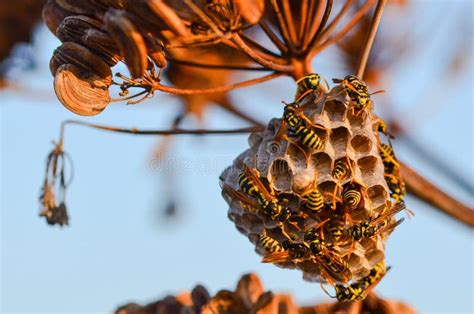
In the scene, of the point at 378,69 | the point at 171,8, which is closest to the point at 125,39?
the point at 171,8

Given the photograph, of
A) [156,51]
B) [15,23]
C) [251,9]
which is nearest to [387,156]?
[251,9]

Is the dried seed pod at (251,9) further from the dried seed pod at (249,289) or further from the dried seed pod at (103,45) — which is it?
the dried seed pod at (249,289)

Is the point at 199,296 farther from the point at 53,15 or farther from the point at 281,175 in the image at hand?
the point at 53,15

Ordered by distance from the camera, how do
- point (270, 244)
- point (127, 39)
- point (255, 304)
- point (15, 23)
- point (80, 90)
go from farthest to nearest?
point (15, 23) → point (255, 304) → point (270, 244) → point (80, 90) → point (127, 39)

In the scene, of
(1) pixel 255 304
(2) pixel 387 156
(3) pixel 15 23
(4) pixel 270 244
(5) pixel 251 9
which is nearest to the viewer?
(5) pixel 251 9

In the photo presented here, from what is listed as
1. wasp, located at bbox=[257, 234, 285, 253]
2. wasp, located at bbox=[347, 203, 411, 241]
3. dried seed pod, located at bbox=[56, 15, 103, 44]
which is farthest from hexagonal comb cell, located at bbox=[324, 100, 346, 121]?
dried seed pod, located at bbox=[56, 15, 103, 44]

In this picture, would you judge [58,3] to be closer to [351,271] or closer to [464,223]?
[351,271]

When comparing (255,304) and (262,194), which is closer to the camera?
(262,194)

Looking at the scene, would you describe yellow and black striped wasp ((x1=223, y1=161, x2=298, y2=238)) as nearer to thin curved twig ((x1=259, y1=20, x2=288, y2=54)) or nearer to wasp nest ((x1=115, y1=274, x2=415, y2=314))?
thin curved twig ((x1=259, y1=20, x2=288, y2=54))
